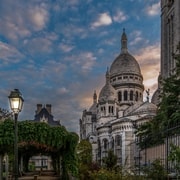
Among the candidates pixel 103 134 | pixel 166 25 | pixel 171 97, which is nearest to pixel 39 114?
pixel 103 134

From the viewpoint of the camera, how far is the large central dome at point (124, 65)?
107312mm

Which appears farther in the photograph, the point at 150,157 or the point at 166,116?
the point at 166,116

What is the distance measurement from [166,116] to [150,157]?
11.0 meters

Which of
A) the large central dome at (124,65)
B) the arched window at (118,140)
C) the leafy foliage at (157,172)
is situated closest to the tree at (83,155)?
the leafy foliage at (157,172)

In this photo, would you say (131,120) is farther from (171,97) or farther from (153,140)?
(153,140)

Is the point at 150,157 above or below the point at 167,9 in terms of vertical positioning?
below

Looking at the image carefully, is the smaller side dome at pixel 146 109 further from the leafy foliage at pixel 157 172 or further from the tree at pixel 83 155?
the leafy foliage at pixel 157 172

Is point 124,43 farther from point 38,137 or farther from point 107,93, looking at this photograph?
point 38,137

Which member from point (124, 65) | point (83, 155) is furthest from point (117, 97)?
point (83, 155)

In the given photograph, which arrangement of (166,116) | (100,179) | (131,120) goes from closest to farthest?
1. (100,179)
2. (166,116)
3. (131,120)

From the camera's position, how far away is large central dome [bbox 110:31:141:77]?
352 ft

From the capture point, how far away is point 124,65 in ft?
356

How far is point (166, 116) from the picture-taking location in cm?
2992

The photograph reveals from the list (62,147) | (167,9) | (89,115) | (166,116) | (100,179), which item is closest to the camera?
(100,179)
